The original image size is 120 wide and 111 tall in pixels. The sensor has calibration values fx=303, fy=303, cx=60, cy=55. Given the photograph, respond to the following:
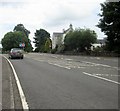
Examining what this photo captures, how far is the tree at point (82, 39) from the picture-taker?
74.6 m

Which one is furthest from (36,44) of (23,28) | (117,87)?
(117,87)

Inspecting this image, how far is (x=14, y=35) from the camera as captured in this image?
511 ft

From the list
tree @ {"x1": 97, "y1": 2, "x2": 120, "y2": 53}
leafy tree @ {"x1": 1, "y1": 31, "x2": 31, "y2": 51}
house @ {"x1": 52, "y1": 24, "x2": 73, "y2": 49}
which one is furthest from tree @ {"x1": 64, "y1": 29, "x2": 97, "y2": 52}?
leafy tree @ {"x1": 1, "y1": 31, "x2": 31, "y2": 51}

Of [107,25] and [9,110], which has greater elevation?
[107,25]

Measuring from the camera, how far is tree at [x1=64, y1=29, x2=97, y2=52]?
7462 cm

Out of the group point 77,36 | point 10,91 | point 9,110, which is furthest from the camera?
point 77,36

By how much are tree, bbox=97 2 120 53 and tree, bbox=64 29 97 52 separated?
18294mm

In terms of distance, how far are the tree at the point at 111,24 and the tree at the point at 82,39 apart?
60.0ft

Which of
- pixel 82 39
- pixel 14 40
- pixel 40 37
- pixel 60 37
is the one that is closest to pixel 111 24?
pixel 82 39

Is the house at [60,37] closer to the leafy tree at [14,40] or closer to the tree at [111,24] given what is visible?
the leafy tree at [14,40]

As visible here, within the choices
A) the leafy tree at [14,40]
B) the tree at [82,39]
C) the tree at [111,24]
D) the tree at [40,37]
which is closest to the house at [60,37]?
the tree at [40,37]

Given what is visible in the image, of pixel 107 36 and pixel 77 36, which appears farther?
pixel 77 36

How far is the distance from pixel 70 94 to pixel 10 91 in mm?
2440

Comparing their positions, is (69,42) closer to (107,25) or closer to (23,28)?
(107,25)
